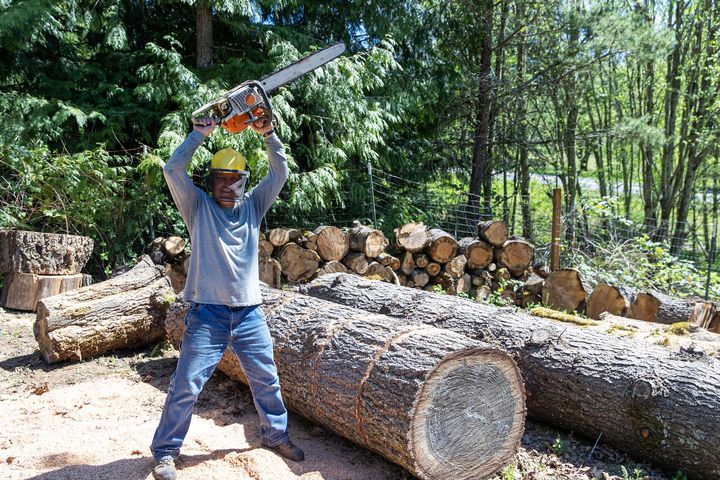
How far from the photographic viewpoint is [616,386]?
3693 mm

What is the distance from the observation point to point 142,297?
5.52 metres

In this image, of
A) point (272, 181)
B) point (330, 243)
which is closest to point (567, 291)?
point (330, 243)

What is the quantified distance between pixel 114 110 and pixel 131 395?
5.55 metres

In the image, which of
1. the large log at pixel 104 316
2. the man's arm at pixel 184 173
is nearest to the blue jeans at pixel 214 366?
the man's arm at pixel 184 173

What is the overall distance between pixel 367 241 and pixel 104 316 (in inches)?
145

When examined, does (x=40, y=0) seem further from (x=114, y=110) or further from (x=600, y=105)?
(x=600, y=105)

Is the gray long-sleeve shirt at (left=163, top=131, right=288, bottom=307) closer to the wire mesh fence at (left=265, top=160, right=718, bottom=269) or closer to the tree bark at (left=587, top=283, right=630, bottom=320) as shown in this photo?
the tree bark at (left=587, top=283, right=630, bottom=320)

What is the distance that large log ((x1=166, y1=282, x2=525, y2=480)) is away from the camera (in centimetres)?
305

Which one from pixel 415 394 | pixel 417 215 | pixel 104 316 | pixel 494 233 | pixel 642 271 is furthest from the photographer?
pixel 417 215

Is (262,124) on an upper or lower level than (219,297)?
upper

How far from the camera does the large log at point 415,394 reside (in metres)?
3.05

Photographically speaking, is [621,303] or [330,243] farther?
[330,243]

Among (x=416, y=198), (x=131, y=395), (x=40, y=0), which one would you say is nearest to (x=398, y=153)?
(x=416, y=198)

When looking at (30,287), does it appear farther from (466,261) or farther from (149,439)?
(466,261)
